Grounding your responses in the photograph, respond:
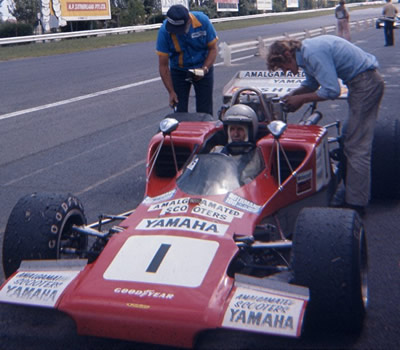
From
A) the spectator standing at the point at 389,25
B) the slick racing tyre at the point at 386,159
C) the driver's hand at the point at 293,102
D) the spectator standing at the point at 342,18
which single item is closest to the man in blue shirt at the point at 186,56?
the driver's hand at the point at 293,102

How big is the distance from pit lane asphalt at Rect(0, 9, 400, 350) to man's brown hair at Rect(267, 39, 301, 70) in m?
1.57

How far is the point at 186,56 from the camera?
748cm

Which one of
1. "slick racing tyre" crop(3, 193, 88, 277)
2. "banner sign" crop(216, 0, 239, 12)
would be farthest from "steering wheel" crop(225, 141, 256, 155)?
"banner sign" crop(216, 0, 239, 12)

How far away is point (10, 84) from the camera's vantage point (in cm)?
1647

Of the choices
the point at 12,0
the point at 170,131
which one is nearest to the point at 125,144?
the point at 170,131

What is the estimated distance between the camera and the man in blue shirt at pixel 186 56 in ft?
24.0

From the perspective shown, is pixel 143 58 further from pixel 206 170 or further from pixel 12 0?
pixel 12 0

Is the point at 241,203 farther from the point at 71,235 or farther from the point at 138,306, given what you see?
the point at 138,306

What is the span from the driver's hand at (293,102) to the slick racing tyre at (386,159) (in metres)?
1.03

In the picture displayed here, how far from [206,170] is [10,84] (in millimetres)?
12840

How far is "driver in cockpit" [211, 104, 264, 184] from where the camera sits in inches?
200

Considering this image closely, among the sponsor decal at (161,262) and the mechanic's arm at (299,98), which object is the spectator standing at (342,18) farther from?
the sponsor decal at (161,262)

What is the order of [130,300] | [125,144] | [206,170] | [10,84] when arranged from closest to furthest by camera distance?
[130,300] → [206,170] → [125,144] → [10,84]

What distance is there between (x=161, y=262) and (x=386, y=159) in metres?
3.24
